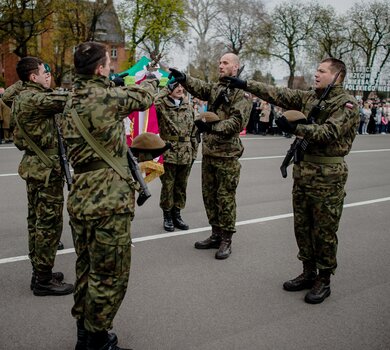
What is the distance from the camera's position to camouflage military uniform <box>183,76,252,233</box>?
5176 mm

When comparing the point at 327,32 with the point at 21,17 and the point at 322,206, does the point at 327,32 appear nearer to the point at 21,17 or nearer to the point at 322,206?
the point at 21,17

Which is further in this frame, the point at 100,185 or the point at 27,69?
the point at 27,69

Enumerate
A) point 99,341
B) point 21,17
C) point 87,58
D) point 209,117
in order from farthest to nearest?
point 21,17, point 209,117, point 99,341, point 87,58

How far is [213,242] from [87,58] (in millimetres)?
3313

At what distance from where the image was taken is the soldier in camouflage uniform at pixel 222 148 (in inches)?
204

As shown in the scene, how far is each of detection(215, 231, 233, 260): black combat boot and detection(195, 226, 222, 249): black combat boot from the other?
198mm

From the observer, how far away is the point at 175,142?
250 inches

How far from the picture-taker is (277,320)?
3830 mm

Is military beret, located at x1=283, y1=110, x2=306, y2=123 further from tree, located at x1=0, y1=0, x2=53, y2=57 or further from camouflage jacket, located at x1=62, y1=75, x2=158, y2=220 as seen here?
tree, located at x1=0, y1=0, x2=53, y2=57

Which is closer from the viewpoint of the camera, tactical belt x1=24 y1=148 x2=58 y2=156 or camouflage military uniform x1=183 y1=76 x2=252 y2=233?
tactical belt x1=24 y1=148 x2=58 y2=156

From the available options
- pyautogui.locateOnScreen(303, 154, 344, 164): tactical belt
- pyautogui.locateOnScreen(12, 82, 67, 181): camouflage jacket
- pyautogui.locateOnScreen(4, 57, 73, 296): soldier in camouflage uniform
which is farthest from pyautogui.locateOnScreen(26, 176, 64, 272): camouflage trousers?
pyautogui.locateOnScreen(303, 154, 344, 164): tactical belt

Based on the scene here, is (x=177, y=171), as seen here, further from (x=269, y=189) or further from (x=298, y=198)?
(x=269, y=189)

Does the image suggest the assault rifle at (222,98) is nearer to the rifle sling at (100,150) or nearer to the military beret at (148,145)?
the military beret at (148,145)

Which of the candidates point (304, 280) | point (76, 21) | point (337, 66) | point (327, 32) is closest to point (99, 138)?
point (337, 66)
